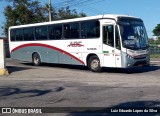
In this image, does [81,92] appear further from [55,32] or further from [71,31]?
[55,32]

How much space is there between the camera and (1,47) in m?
19.0

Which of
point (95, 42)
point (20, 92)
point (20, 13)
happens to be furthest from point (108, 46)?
point (20, 13)

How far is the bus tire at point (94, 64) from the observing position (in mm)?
19891

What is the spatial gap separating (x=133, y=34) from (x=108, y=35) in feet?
4.30

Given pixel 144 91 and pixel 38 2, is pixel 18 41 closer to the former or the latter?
pixel 144 91

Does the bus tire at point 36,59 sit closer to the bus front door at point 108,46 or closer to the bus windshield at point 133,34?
the bus front door at point 108,46

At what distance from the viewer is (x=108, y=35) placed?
18969 mm

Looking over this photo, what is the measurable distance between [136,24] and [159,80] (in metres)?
4.96

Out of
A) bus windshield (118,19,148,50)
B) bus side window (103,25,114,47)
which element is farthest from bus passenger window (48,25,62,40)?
→ bus windshield (118,19,148,50)

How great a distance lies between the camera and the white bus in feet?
61.0

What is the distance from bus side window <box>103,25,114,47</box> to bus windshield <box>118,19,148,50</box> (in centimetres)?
57

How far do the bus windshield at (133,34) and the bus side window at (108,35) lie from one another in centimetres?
57

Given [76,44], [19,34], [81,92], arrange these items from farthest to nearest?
[19,34] < [76,44] < [81,92]

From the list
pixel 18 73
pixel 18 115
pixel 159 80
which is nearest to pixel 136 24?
pixel 159 80
